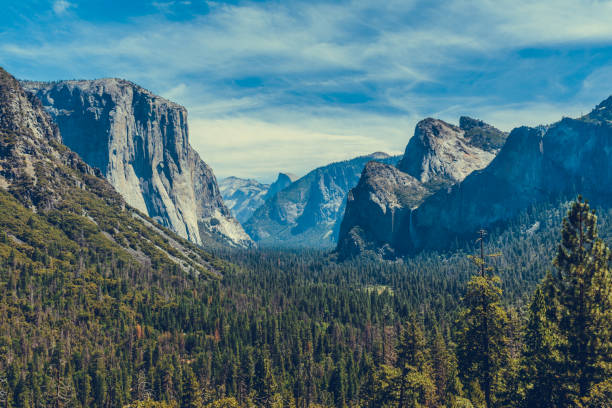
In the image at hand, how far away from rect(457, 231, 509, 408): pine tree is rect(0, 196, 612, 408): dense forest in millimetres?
141

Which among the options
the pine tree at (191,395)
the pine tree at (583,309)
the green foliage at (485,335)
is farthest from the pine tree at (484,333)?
the pine tree at (191,395)

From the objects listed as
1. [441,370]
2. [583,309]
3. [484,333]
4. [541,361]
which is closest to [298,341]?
[441,370]

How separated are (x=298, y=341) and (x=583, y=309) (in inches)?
4170

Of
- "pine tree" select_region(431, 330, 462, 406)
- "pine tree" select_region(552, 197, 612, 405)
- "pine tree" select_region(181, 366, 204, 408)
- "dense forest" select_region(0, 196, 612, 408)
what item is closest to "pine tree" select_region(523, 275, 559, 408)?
"dense forest" select_region(0, 196, 612, 408)

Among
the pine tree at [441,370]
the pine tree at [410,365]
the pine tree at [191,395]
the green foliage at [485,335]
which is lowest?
the pine tree at [191,395]

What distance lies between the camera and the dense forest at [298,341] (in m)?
34.8

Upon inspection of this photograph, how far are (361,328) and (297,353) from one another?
127ft

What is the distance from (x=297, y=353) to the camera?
128 m

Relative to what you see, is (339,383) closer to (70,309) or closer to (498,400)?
(498,400)

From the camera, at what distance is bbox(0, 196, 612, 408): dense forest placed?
34.8m

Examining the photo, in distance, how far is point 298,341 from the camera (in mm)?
130875

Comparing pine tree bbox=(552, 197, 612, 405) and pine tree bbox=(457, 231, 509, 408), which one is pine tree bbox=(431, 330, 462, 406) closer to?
pine tree bbox=(457, 231, 509, 408)

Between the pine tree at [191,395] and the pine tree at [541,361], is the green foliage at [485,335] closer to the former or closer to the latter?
the pine tree at [541,361]

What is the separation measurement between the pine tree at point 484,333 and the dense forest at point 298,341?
14 centimetres
